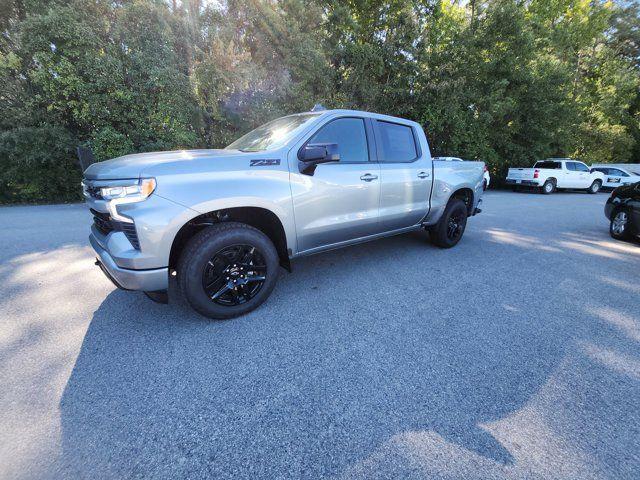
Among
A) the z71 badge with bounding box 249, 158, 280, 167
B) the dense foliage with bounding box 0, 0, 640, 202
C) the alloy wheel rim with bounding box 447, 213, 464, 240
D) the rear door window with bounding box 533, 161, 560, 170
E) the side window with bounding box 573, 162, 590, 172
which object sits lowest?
the alloy wheel rim with bounding box 447, 213, 464, 240

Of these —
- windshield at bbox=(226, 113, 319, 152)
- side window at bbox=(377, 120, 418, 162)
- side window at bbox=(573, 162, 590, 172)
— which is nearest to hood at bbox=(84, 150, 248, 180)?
windshield at bbox=(226, 113, 319, 152)

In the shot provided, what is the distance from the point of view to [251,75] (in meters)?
10.7

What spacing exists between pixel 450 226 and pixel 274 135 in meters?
3.24

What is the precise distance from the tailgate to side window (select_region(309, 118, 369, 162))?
46.5 feet

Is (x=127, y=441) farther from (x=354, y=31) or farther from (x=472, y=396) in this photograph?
(x=354, y=31)

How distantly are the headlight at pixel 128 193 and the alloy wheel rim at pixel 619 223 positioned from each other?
773cm

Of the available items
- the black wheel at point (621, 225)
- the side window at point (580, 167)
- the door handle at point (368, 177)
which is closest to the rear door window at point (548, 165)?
the side window at point (580, 167)

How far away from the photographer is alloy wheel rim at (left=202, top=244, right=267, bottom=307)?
270cm

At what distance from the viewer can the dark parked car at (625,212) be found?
546 centimetres

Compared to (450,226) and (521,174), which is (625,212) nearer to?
(450,226)

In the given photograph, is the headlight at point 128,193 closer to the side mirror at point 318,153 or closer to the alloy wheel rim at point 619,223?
the side mirror at point 318,153

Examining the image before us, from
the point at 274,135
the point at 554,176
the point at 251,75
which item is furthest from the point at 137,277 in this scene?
the point at 554,176

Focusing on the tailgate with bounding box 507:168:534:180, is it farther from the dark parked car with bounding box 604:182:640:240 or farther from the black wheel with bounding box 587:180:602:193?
the dark parked car with bounding box 604:182:640:240

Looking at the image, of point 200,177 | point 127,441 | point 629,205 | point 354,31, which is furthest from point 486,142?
point 127,441
